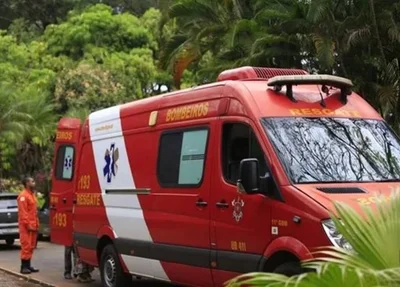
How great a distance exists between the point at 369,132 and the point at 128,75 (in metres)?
28.4

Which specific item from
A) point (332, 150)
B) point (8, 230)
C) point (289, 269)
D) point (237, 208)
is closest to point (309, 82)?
point (332, 150)

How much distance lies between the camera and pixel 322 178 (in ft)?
26.1

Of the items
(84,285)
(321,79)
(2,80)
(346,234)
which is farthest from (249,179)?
(2,80)

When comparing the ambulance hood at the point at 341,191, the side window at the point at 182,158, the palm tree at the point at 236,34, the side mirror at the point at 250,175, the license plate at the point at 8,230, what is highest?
the palm tree at the point at 236,34

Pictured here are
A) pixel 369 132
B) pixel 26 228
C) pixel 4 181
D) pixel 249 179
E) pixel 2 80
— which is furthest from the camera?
pixel 2 80

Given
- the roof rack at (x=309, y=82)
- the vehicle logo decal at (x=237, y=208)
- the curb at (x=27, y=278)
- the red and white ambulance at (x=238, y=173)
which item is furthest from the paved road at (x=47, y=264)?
the roof rack at (x=309, y=82)

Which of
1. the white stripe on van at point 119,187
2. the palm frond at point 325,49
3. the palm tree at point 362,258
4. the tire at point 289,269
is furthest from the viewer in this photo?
the palm frond at point 325,49

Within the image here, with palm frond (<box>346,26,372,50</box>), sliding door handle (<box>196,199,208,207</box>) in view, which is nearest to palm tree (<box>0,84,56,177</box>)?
palm frond (<box>346,26,372,50</box>)

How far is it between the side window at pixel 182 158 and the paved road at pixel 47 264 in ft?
11.5

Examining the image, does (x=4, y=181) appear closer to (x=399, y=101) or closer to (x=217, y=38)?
(x=217, y=38)

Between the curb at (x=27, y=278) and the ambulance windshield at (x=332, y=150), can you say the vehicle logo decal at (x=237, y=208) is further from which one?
the curb at (x=27, y=278)

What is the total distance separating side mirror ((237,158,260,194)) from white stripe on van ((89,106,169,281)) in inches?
109

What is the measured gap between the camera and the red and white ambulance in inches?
307

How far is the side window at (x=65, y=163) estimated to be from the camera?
14.4m
